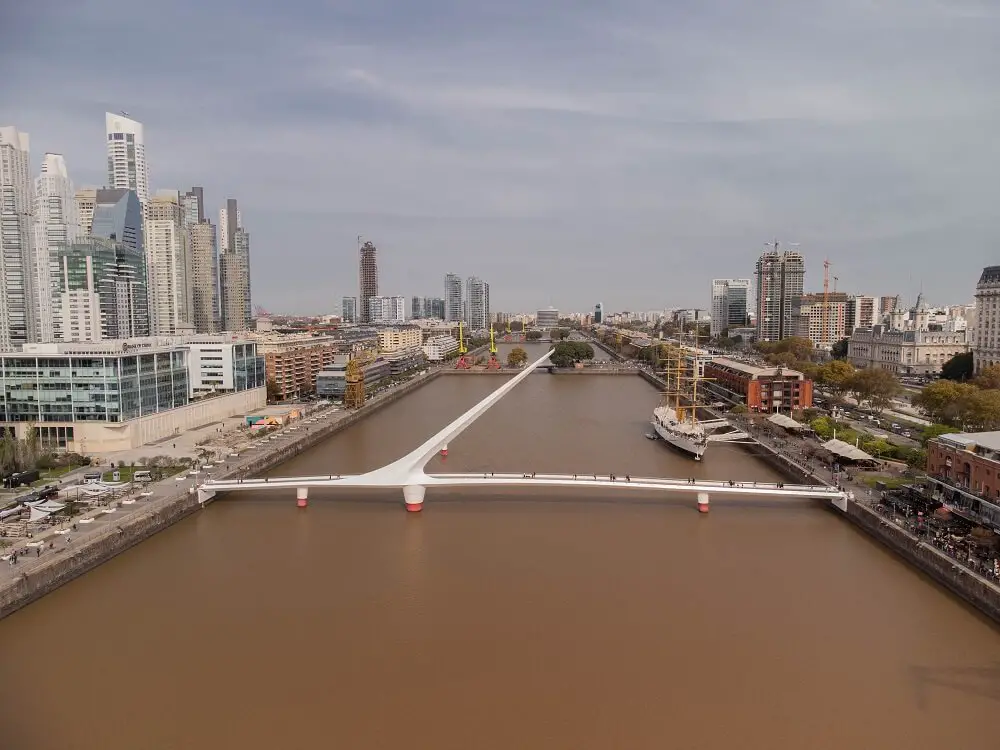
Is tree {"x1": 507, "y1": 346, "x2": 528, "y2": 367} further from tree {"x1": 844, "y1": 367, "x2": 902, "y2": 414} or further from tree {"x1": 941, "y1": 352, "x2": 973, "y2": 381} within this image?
tree {"x1": 844, "y1": 367, "x2": 902, "y2": 414}

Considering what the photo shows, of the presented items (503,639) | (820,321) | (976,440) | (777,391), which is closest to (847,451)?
(976,440)

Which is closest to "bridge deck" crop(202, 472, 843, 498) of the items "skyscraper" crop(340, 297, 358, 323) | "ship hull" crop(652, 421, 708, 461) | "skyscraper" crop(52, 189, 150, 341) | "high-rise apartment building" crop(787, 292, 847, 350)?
"ship hull" crop(652, 421, 708, 461)

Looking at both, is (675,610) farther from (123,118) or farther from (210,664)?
(123,118)

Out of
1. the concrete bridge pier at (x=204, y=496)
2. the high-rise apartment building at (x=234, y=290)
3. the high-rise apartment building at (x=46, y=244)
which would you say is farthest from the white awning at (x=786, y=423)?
the high-rise apartment building at (x=234, y=290)

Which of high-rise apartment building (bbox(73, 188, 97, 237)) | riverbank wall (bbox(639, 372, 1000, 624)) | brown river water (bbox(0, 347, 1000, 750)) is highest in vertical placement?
high-rise apartment building (bbox(73, 188, 97, 237))

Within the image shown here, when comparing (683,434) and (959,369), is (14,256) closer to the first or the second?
(683,434)

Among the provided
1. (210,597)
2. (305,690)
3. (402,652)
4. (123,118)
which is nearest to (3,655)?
(210,597)
